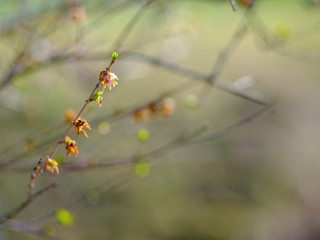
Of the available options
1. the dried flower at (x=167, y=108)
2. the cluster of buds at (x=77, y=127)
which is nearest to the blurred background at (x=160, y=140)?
the dried flower at (x=167, y=108)

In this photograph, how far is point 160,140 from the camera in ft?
10.6

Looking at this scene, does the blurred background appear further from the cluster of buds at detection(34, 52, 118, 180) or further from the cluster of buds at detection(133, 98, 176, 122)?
the cluster of buds at detection(34, 52, 118, 180)

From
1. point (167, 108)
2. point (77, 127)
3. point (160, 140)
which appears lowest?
point (77, 127)

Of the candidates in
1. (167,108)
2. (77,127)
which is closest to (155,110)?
(167,108)

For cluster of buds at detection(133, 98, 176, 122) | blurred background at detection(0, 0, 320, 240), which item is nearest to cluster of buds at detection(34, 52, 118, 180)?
blurred background at detection(0, 0, 320, 240)

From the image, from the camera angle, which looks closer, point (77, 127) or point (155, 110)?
point (77, 127)

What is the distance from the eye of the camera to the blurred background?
1944mm

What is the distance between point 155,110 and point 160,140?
1.68 metres

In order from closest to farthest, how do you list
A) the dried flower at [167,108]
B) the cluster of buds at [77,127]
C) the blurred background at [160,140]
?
the cluster of buds at [77,127], the dried flower at [167,108], the blurred background at [160,140]

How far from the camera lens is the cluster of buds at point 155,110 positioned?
153 centimetres

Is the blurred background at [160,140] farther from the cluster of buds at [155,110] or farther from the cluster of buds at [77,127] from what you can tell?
the cluster of buds at [77,127]

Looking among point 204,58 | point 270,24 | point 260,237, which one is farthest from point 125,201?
point 270,24

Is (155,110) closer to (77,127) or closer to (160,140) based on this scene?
(77,127)

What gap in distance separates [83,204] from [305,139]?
97.3 inches
